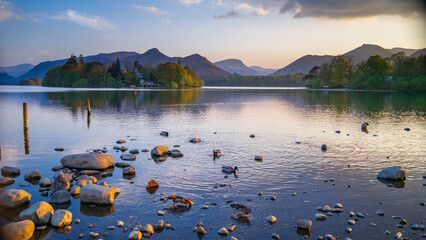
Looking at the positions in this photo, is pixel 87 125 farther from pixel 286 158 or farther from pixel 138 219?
pixel 138 219

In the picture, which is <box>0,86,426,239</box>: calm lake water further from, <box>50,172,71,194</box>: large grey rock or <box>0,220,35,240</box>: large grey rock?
<box>50,172,71,194</box>: large grey rock

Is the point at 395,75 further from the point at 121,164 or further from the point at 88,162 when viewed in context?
the point at 88,162

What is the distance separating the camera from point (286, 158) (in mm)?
26109

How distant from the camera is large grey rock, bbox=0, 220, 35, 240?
39.5 feet

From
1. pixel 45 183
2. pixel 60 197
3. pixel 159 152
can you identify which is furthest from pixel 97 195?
pixel 159 152

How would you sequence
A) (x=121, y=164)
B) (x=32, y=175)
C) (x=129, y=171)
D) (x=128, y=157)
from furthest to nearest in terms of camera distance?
1. (x=128, y=157)
2. (x=121, y=164)
3. (x=129, y=171)
4. (x=32, y=175)

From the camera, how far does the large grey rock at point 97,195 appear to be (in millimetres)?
16016

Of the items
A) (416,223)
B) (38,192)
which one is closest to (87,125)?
(38,192)

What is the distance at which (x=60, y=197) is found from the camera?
16.4 meters

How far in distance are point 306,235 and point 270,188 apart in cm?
573

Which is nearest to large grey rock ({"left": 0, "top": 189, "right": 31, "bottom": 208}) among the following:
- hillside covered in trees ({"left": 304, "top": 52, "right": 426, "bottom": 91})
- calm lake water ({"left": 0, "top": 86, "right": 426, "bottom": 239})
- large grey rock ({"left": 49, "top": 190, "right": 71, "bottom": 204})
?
calm lake water ({"left": 0, "top": 86, "right": 426, "bottom": 239})

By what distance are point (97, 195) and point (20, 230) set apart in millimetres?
4132

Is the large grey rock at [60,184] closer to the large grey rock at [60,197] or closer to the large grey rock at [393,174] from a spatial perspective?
the large grey rock at [60,197]

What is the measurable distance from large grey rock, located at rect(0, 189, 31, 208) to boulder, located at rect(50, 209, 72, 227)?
136 inches
